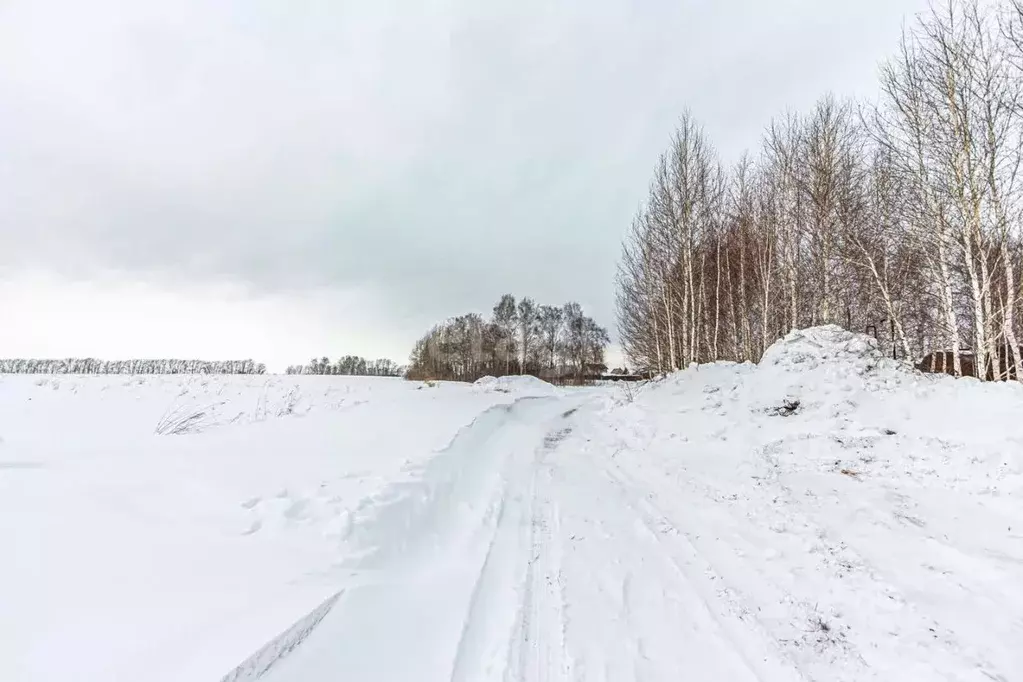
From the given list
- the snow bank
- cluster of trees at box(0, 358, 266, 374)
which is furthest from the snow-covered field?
cluster of trees at box(0, 358, 266, 374)

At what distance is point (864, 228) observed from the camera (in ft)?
45.7

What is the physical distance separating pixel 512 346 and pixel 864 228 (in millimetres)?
43534

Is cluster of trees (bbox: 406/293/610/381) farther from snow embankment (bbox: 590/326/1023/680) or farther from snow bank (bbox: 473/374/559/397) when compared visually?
snow embankment (bbox: 590/326/1023/680)

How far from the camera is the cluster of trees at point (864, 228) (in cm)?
883

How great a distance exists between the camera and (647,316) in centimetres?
2253

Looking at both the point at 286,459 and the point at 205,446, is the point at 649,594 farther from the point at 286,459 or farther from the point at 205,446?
the point at 205,446

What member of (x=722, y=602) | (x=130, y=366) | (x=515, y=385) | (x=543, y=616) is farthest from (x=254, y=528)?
(x=130, y=366)

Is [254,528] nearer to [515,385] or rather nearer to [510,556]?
[510,556]

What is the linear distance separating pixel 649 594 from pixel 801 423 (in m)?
6.94

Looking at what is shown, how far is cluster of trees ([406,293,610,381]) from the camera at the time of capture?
5525 centimetres

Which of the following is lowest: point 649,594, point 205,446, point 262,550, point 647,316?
point 649,594

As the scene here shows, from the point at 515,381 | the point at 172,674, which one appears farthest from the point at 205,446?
the point at 515,381

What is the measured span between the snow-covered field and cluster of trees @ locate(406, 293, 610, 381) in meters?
45.4

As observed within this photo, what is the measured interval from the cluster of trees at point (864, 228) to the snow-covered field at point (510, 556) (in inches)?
164
